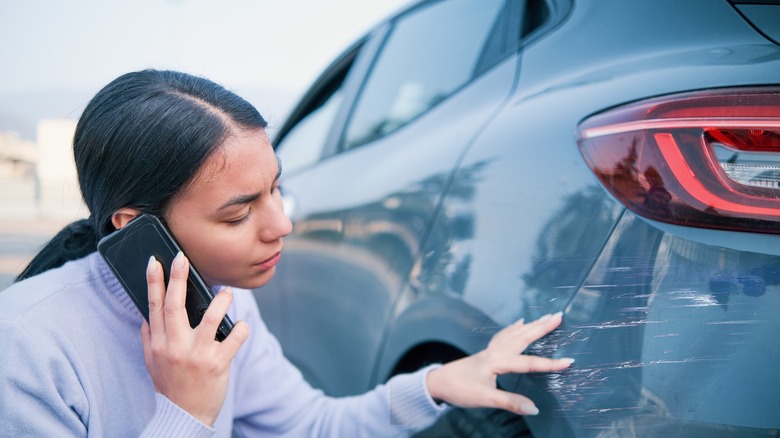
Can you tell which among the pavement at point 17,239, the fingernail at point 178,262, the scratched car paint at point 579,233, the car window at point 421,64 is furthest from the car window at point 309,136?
the pavement at point 17,239

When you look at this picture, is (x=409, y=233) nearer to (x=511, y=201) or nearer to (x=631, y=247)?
(x=511, y=201)

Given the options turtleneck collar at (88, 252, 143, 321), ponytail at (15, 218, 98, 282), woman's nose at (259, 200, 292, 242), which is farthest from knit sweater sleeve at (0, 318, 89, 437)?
woman's nose at (259, 200, 292, 242)

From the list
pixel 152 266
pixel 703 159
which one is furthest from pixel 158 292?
pixel 703 159

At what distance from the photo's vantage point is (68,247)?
4.52 feet

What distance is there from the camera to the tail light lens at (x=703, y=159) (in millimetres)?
923

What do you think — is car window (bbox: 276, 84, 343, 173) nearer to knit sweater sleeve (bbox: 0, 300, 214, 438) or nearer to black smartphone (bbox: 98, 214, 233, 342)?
black smartphone (bbox: 98, 214, 233, 342)

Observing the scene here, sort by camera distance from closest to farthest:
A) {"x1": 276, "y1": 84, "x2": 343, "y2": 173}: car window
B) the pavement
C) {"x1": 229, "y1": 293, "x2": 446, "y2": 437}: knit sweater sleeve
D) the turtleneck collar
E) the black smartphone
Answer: the black smartphone, the turtleneck collar, {"x1": 229, "y1": 293, "x2": 446, "y2": 437}: knit sweater sleeve, {"x1": 276, "y1": 84, "x2": 343, "y2": 173}: car window, the pavement

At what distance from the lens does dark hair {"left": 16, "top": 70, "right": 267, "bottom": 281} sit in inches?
46.3

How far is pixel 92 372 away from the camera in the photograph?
1.17 metres

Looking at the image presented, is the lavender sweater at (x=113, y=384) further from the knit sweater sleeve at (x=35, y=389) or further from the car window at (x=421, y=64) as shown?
the car window at (x=421, y=64)

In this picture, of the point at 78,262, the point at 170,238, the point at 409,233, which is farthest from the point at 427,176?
the point at 78,262

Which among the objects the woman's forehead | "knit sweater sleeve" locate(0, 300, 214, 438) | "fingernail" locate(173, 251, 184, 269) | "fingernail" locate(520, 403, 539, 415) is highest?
the woman's forehead

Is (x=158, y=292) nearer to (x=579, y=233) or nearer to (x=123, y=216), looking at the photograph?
(x=123, y=216)

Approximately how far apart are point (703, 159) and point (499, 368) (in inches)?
19.4
